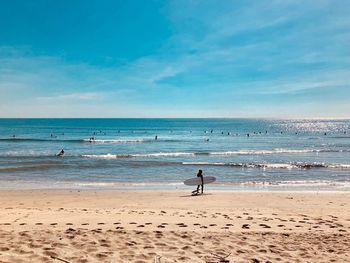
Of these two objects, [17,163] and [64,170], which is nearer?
[64,170]

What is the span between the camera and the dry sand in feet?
27.0

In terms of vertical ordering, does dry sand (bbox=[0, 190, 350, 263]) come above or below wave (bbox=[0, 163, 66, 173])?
above

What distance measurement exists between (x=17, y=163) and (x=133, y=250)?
33528mm

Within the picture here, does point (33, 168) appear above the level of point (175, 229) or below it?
below

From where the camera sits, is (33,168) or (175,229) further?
(33,168)

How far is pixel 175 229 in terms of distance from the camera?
11.1 meters

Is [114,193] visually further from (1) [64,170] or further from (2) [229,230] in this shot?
(1) [64,170]

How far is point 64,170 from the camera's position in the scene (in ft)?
111

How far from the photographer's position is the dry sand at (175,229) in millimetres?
8219

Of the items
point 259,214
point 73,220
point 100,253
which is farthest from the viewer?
point 259,214

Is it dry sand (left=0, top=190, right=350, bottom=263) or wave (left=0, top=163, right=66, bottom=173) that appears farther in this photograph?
wave (left=0, top=163, right=66, bottom=173)

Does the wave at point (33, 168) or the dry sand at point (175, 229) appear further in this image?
the wave at point (33, 168)

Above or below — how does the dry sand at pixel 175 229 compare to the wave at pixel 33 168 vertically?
above

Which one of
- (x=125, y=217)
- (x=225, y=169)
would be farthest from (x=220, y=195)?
(x=225, y=169)
